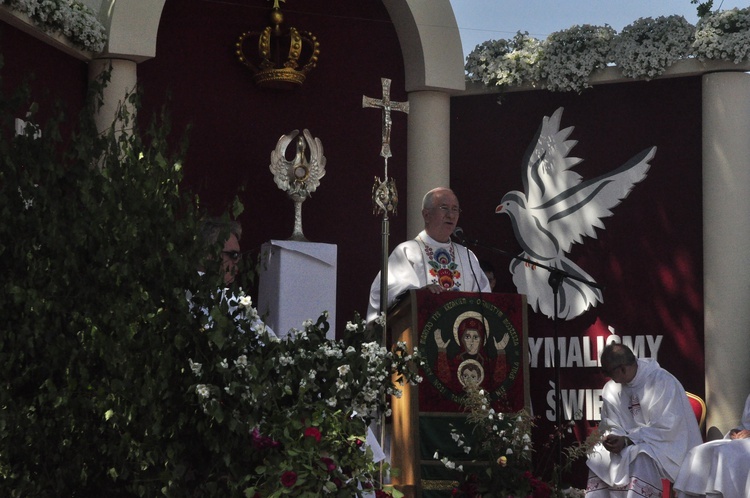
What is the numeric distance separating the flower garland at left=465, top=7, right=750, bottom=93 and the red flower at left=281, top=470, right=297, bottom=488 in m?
6.02

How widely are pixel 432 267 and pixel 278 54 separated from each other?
245cm

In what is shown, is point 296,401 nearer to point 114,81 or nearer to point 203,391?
point 203,391

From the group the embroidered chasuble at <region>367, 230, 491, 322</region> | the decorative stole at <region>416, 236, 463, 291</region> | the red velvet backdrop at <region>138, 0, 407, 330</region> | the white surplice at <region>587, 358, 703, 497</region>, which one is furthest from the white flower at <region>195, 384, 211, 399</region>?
the red velvet backdrop at <region>138, 0, 407, 330</region>

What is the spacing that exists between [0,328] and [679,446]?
5489 millimetres

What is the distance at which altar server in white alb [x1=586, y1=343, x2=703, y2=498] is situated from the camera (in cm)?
783

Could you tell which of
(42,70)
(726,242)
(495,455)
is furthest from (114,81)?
(726,242)

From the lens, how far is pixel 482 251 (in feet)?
31.2

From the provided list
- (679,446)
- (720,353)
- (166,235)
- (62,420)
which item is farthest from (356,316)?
(720,353)

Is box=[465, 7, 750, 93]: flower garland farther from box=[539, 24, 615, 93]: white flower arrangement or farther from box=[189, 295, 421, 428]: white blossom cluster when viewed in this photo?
box=[189, 295, 421, 428]: white blossom cluster

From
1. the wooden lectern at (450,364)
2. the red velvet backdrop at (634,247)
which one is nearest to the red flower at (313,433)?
the wooden lectern at (450,364)

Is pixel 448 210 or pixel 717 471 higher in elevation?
pixel 448 210

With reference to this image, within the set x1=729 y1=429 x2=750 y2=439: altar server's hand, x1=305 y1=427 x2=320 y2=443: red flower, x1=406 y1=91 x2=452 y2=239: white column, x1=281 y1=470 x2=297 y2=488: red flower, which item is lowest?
x1=729 y1=429 x2=750 y2=439: altar server's hand

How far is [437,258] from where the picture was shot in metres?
7.73

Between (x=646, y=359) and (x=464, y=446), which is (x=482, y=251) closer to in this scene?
(x=646, y=359)
